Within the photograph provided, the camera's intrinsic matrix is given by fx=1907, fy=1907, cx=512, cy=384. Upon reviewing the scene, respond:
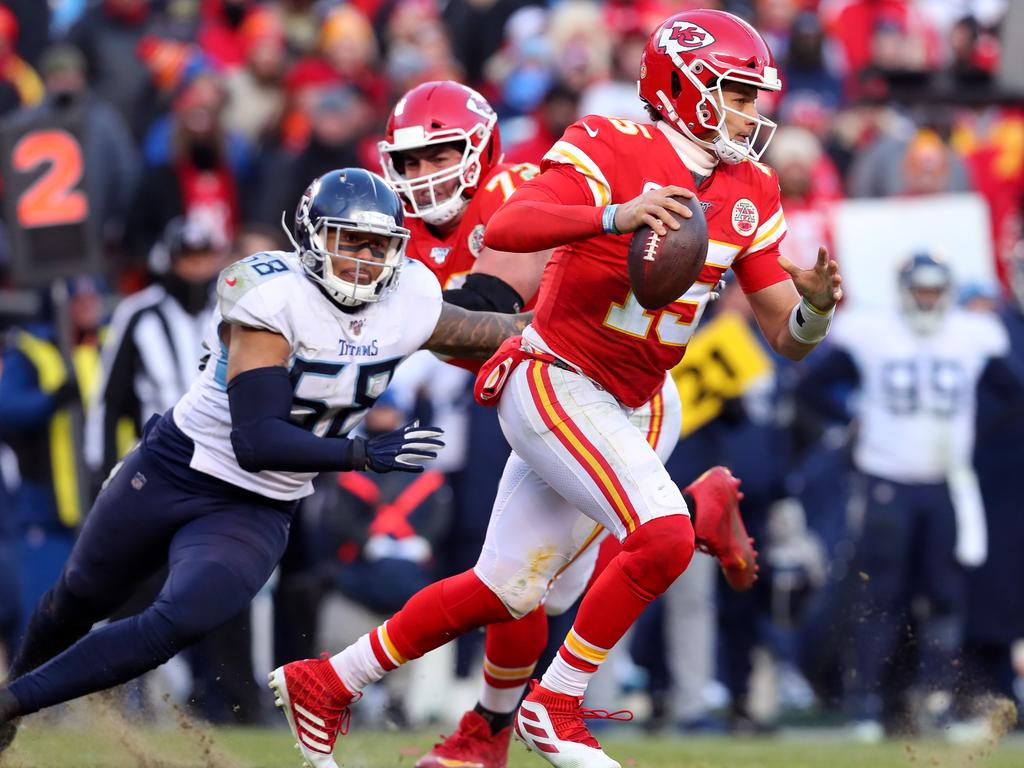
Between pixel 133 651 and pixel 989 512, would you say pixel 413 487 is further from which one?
pixel 133 651

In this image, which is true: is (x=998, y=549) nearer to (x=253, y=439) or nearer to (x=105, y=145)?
(x=105, y=145)

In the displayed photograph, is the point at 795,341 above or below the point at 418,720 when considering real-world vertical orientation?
above

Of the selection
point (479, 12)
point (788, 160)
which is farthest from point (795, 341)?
point (479, 12)

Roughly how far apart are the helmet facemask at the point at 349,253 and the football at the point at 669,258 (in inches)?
31.2

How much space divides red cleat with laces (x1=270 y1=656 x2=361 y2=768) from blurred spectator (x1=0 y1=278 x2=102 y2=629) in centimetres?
367

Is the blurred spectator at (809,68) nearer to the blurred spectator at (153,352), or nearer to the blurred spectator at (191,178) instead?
the blurred spectator at (191,178)

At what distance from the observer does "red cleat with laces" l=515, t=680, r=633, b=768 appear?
211 inches

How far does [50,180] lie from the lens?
911cm

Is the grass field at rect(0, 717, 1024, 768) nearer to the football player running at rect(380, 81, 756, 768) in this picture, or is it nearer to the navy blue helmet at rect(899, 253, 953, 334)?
the football player running at rect(380, 81, 756, 768)

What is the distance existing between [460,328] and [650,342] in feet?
2.14

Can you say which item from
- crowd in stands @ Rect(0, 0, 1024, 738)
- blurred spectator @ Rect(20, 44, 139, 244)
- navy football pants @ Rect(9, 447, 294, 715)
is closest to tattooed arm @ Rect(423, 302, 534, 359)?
navy football pants @ Rect(9, 447, 294, 715)

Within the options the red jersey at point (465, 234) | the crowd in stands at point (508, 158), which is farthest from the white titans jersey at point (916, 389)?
the red jersey at point (465, 234)

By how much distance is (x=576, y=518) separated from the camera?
5.80 metres

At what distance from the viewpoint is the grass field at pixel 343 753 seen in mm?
6266
